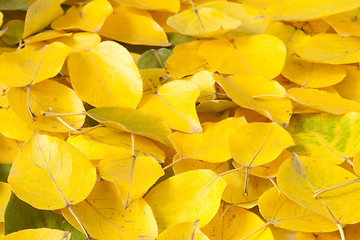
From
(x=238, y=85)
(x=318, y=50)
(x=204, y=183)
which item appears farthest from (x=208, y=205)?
(x=318, y=50)

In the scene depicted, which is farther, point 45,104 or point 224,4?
point 224,4

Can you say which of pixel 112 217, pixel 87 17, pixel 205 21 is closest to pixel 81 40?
pixel 87 17

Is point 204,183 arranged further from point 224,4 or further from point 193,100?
point 224,4

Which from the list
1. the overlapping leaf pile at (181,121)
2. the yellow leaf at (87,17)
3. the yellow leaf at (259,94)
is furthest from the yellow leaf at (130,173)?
the yellow leaf at (87,17)

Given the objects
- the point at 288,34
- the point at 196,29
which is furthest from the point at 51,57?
the point at 288,34

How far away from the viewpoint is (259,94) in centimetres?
47

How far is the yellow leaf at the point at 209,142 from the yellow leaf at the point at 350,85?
143 mm

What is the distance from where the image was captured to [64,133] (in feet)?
1.51

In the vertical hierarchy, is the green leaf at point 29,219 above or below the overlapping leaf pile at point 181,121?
below

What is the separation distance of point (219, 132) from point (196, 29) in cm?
16

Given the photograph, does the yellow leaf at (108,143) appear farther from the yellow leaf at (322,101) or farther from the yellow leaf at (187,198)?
the yellow leaf at (322,101)

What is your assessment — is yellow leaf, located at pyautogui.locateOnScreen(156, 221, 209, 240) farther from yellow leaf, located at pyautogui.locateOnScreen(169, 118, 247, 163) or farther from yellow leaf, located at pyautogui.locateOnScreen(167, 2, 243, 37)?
yellow leaf, located at pyautogui.locateOnScreen(167, 2, 243, 37)

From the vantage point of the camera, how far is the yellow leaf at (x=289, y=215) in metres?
0.37

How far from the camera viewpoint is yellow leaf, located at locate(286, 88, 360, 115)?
45cm
